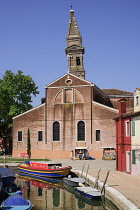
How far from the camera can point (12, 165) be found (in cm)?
3756

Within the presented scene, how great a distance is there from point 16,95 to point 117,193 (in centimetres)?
3962

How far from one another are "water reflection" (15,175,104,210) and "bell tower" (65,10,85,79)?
4317 cm

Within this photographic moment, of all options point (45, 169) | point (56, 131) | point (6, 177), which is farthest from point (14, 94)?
point (6, 177)

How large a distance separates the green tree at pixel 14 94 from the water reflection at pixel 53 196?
27.0 m

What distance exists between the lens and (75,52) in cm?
6856

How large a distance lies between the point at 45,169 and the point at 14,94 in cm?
2762

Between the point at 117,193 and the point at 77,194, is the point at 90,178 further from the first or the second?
the point at 117,193

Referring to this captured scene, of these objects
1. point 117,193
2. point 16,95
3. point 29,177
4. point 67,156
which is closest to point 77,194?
point 117,193

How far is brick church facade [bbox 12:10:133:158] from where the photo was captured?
1781 inches

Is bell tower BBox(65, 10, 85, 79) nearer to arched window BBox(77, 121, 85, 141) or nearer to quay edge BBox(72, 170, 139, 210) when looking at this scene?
arched window BBox(77, 121, 85, 141)

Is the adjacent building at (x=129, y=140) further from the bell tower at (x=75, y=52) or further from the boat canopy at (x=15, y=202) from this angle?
the bell tower at (x=75, y=52)

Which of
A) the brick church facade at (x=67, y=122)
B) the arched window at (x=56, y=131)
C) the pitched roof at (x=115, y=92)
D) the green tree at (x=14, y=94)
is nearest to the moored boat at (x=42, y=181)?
the brick church facade at (x=67, y=122)

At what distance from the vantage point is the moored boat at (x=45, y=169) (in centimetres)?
2773

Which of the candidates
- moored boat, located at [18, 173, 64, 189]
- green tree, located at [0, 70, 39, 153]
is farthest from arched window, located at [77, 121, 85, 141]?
moored boat, located at [18, 173, 64, 189]
